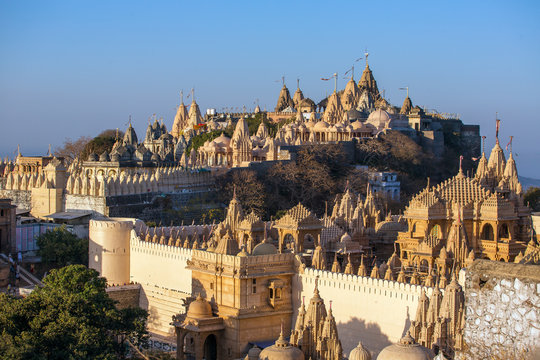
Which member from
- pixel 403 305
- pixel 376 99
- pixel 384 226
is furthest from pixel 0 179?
pixel 376 99

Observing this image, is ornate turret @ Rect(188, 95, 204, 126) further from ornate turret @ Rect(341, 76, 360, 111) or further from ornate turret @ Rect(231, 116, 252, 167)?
ornate turret @ Rect(231, 116, 252, 167)

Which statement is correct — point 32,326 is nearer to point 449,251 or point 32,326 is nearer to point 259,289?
point 259,289

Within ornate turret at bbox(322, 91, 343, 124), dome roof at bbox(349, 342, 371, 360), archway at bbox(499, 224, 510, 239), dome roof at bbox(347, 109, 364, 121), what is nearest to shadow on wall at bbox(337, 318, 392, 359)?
dome roof at bbox(349, 342, 371, 360)

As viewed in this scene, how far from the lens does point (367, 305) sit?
2475 cm

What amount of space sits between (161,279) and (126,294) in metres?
1.66

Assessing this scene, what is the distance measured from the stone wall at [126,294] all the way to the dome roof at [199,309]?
25.4 feet

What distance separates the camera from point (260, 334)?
26.3 metres

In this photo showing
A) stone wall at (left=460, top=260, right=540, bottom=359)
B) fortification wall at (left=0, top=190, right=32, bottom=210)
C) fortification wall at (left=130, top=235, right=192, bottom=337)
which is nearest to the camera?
stone wall at (left=460, top=260, right=540, bottom=359)

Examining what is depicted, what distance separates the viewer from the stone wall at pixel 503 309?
7875 millimetres

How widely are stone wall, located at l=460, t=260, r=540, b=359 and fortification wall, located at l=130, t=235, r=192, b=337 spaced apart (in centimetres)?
2322

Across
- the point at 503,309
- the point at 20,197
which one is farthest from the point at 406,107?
the point at 503,309

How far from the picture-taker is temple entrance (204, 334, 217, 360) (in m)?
26.1

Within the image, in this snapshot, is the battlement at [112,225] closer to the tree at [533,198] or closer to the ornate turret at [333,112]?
the tree at [533,198]

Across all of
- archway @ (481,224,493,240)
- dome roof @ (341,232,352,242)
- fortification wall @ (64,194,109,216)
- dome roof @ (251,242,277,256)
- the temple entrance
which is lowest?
the temple entrance
